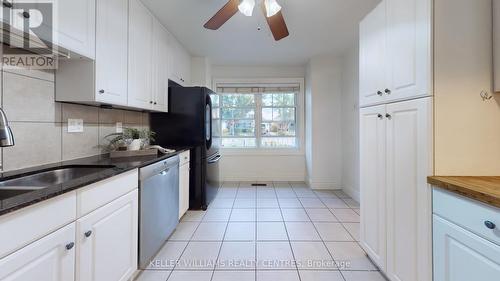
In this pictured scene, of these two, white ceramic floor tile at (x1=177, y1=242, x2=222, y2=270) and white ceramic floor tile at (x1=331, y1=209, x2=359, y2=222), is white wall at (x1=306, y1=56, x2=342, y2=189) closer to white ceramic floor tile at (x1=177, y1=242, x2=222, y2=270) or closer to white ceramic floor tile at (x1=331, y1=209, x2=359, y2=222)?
white ceramic floor tile at (x1=331, y1=209, x2=359, y2=222)

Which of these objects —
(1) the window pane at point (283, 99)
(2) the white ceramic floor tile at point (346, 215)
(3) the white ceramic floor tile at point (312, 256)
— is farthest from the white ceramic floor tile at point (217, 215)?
(1) the window pane at point (283, 99)

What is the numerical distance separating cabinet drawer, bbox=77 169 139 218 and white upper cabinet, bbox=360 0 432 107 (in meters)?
1.82

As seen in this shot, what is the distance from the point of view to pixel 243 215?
122 inches

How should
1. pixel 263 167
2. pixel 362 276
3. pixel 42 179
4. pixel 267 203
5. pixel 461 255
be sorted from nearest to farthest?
pixel 461 255 < pixel 42 179 < pixel 362 276 < pixel 267 203 < pixel 263 167

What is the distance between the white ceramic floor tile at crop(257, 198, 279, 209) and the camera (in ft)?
11.3

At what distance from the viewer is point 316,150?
4398 millimetres

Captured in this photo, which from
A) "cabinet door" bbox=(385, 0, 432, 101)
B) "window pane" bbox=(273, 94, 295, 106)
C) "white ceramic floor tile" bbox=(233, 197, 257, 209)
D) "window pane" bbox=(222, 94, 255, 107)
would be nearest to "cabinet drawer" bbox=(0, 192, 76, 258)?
"cabinet door" bbox=(385, 0, 432, 101)

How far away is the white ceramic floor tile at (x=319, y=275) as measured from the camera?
1.80m

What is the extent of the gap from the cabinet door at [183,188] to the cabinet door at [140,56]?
0.81 meters

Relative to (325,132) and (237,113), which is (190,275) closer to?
(325,132)

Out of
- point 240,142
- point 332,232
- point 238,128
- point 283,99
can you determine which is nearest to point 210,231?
point 332,232

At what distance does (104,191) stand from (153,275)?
2.94 ft

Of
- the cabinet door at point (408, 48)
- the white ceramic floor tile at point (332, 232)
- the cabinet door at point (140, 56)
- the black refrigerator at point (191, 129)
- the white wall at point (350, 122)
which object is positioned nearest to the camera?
the cabinet door at point (408, 48)

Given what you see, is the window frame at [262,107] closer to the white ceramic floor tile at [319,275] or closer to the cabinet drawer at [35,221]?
the white ceramic floor tile at [319,275]
